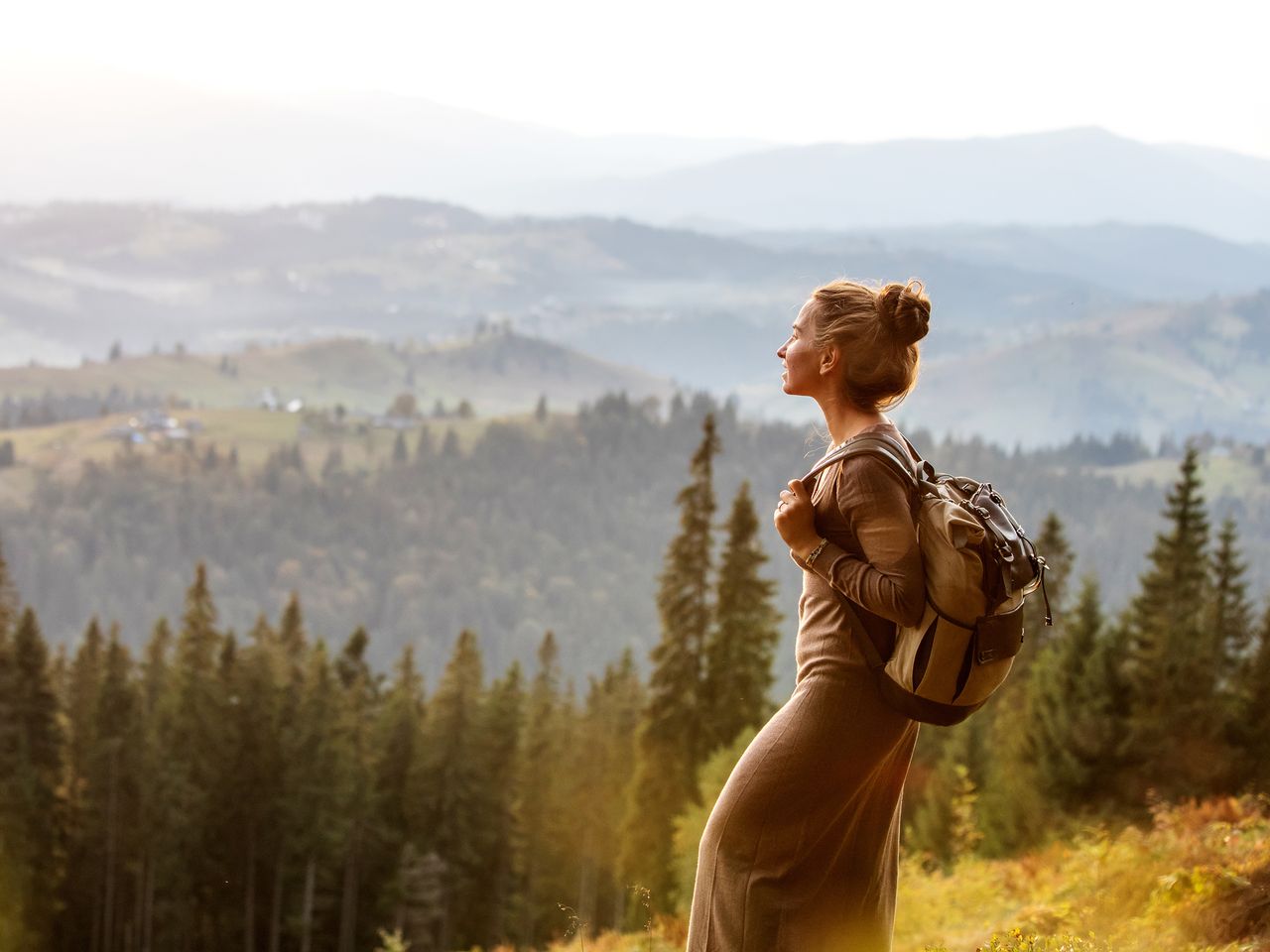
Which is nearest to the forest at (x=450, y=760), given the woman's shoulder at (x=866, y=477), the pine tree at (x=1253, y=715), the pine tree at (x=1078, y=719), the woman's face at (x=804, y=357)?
the pine tree at (x=1078, y=719)

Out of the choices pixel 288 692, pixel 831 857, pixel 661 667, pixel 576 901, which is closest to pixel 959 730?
pixel 661 667

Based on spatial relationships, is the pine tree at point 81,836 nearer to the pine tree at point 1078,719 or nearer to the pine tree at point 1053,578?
the pine tree at point 1053,578

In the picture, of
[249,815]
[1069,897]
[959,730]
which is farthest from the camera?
[249,815]

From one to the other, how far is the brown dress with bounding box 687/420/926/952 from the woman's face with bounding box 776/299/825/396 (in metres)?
0.32

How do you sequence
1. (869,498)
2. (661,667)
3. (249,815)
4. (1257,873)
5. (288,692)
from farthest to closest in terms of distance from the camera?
(288,692) → (249,815) → (661,667) → (1257,873) → (869,498)

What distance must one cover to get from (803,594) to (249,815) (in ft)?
181

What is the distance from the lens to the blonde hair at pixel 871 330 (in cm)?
496

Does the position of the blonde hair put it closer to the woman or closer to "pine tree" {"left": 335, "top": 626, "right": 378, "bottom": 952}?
the woman

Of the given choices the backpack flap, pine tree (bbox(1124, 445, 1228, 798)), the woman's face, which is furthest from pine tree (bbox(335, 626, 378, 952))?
the backpack flap

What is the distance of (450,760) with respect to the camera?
60.9 m

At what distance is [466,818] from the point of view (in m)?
61.0

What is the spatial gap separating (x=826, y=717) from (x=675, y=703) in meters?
34.0

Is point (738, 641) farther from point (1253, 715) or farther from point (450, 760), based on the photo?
point (450, 760)

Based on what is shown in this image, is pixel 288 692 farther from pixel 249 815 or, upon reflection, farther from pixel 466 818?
pixel 466 818
